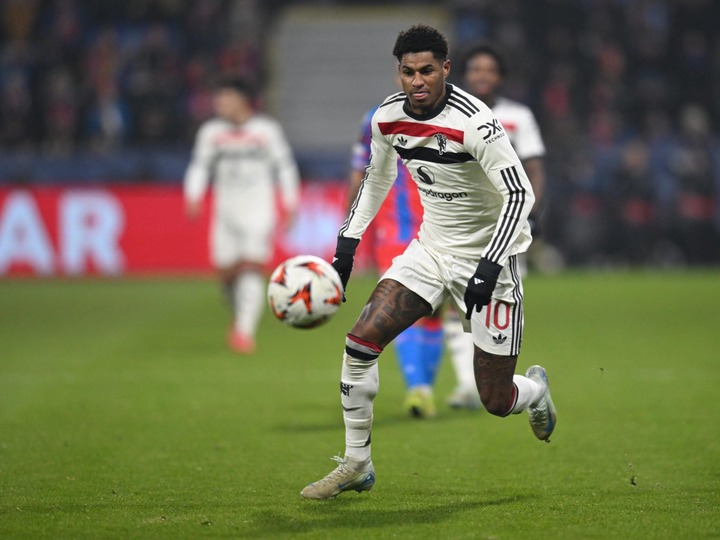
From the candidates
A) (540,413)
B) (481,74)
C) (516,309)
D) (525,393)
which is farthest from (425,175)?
(481,74)

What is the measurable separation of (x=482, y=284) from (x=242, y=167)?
285 inches

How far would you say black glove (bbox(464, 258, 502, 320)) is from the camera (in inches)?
220

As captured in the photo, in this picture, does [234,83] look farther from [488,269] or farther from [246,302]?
[488,269]

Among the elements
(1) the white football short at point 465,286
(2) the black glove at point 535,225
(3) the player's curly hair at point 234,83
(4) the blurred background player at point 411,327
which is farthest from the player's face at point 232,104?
(1) the white football short at point 465,286

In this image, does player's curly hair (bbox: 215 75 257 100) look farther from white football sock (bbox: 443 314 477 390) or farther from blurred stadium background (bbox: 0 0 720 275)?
blurred stadium background (bbox: 0 0 720 275)

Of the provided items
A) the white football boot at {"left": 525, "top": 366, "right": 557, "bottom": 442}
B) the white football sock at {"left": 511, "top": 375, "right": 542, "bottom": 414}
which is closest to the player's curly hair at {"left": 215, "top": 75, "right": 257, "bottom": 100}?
the white football boot at {"left": 525, "top": 366, "right": 557, "bottom": 442}

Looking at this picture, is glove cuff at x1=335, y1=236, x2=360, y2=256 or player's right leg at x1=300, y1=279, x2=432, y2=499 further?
glove cuff at x1=335, y1=236, x2=360, y2=256

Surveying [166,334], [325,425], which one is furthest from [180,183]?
[325,425]

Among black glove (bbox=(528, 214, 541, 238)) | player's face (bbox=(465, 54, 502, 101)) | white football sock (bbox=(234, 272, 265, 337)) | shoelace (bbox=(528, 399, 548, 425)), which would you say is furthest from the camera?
white football sock (bbox=(234, 272, 265, 337))

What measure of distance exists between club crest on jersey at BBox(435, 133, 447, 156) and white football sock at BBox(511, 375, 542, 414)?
1228 millimetres

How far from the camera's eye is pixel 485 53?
857 centimetres

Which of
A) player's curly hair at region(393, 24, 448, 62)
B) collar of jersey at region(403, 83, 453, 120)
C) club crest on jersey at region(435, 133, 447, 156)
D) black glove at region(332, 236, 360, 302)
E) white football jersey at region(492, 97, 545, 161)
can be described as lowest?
black glove at region(332, 236, 360, 302)

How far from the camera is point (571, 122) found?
23.2m

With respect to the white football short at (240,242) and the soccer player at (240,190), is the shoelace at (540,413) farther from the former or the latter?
the white football short at (240,242)
